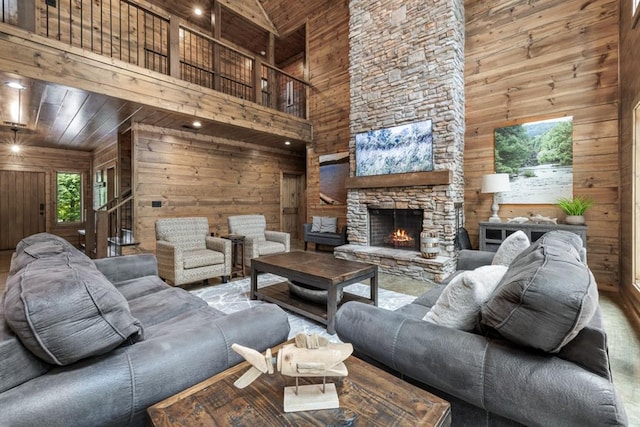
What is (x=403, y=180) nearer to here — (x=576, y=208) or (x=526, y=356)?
(x=576, y=208)

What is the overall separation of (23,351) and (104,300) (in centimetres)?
22

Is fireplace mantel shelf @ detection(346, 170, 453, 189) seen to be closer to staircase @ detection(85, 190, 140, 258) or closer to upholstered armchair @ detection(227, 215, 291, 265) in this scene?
upholstered armchair @ detection(227, 215, 291, 265)

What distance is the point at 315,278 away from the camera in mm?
2607

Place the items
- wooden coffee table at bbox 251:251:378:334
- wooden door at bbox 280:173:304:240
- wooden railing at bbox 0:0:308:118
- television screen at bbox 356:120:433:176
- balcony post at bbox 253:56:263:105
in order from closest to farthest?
wooden coffee table at bbox 251:251:378:334
wooden railing at bbox 0:0:308:118
television screen at bbox 356:120:433:176
balcony post at bbox 253:56:263:105
wooden door at bbox 280:173:304:240

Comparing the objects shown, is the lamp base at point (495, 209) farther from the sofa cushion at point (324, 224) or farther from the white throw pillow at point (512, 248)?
the sofa cushion at point (324, 224)

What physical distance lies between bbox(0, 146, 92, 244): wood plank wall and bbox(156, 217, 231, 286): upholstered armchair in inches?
219

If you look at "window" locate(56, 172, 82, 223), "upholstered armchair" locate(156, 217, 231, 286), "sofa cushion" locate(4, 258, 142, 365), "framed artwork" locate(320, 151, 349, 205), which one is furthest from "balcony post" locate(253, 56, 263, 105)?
"window" locate(56, 172, 82, 223)

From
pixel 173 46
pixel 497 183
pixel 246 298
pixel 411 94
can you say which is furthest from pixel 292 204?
pixel 497 183

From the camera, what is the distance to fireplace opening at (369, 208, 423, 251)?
497 cm

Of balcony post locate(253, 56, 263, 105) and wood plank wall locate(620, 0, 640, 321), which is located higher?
balcony post locate(253, 56, 263, 105)

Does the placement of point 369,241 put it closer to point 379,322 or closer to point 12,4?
point 379,322

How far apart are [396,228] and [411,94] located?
2324 millimetres

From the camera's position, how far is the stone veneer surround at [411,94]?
172 inches

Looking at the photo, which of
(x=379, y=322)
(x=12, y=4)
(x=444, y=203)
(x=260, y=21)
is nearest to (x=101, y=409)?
(x=379, y=322)
